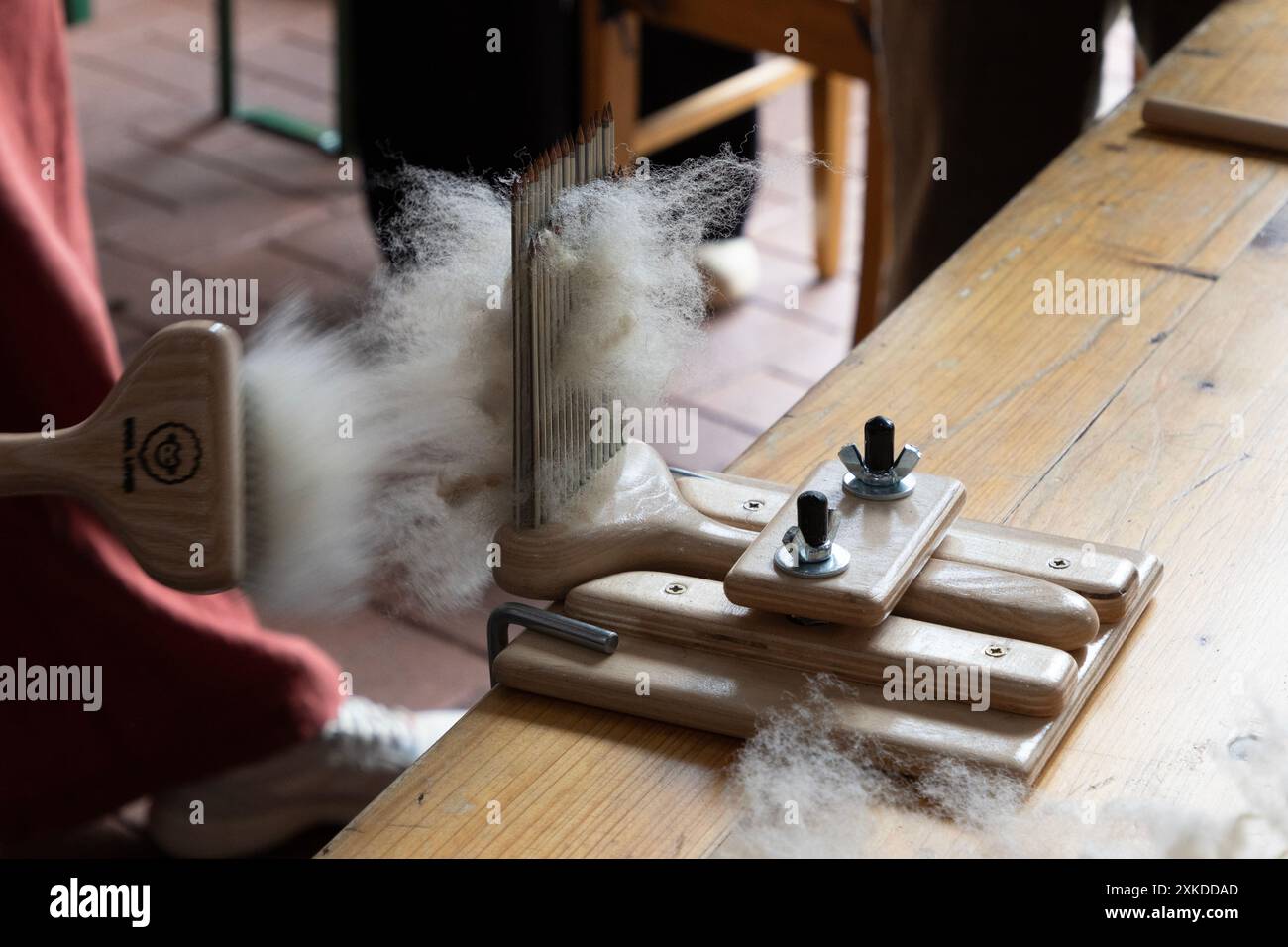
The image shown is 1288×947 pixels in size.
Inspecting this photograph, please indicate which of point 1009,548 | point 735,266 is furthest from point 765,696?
point 735,266

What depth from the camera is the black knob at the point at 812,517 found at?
0.62 m

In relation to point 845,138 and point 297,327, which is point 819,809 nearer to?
point 297,327

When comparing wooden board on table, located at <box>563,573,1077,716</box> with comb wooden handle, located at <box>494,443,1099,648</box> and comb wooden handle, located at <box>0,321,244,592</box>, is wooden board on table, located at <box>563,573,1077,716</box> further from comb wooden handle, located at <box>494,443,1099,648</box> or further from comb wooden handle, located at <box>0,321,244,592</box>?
comb wooden handle, located at <box>0,321,244,592</box>

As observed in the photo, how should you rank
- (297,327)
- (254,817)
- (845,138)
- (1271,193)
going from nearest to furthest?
(297,327), (1271,193), (254,817), (845,138)

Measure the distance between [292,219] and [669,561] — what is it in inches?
86.5

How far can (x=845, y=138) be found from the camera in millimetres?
2656

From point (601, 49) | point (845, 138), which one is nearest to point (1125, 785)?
point (601, 49)

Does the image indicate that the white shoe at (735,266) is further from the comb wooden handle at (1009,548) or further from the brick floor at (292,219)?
the comb wooden handle at (1009,548)

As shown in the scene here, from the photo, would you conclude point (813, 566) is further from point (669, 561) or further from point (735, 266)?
point (735, 266)

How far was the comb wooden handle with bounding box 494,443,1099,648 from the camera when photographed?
641mm

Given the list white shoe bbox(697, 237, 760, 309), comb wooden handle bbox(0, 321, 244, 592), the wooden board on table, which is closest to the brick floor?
white shoe bbox(697, 237, 760, 309)

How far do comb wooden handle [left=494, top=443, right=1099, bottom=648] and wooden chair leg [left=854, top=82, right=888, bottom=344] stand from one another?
4.25 feet

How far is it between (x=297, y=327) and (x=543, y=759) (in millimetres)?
268

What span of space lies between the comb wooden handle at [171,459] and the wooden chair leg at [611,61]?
156 cm
